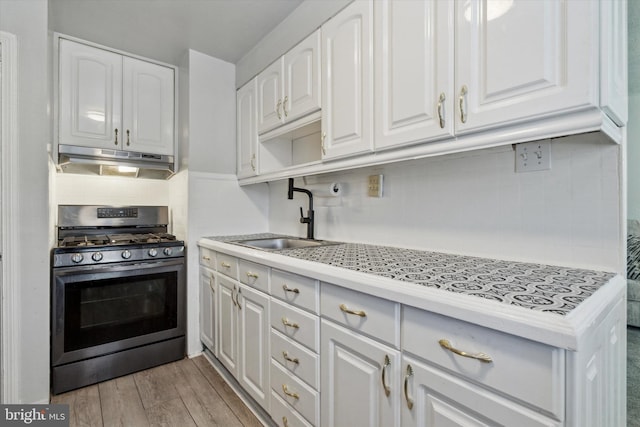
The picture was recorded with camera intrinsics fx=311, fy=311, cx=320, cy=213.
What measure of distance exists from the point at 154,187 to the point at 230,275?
144 cm

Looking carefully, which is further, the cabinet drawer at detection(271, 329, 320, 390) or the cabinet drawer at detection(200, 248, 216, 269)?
the cabinet drawer at detection(200, 248, 216, 269)

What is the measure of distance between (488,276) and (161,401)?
75.5 inches

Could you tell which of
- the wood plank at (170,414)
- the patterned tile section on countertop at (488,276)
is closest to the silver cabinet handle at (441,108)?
the patterned tile section on countertop at (488,276)

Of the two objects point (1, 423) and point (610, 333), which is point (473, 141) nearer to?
point (610, 333)

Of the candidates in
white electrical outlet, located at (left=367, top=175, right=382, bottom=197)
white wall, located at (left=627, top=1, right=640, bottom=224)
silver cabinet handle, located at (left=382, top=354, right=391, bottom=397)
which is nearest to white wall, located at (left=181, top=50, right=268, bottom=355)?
white electrical outlet, located at (left=367, top=175, right=382, bottom=197)

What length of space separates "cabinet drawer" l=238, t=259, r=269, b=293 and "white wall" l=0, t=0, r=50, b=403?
1.09 meters

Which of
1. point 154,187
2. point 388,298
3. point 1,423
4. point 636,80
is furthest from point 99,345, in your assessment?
point 636,80

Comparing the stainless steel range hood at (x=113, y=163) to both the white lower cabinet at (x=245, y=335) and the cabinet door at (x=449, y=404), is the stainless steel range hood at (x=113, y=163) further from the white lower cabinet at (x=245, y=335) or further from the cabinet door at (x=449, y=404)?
the cabinet door at (x=449, y=404)

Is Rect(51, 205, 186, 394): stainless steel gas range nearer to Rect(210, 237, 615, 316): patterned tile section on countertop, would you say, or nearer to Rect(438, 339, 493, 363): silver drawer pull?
Rect(210, 237, 615, 316): patterned tile section on countertop

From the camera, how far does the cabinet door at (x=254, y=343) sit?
1.55 m

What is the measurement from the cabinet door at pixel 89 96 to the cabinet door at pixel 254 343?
1.68 metres

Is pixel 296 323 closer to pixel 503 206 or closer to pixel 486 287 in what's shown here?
pixel 486 287

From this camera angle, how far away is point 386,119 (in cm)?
136

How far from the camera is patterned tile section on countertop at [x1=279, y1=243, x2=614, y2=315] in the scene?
2.49ft
